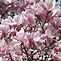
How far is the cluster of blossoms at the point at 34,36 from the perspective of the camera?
5.15 ft

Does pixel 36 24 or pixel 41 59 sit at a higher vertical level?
pixel 36 24

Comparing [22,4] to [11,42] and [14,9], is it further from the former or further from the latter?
[11,42]

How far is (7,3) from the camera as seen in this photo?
7.21 ft

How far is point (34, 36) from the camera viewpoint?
1.59 m

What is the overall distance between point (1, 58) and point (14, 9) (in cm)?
83

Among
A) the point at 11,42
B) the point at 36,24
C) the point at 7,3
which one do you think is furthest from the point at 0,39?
the point at 7,3

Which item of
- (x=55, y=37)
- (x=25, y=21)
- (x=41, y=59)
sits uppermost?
(x=25, y=21)

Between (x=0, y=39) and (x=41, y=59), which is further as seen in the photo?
(x=0, y=39)

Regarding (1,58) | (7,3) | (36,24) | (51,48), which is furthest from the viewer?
(7,3)

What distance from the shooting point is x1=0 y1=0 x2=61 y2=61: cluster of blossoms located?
1569 millimetres

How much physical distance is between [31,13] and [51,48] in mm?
314

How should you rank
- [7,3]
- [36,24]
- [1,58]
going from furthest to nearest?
[7,3] < [36,24] < [1,58]

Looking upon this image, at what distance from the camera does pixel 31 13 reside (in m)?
1.79

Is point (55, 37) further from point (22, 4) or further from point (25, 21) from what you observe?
point (22, 4)
